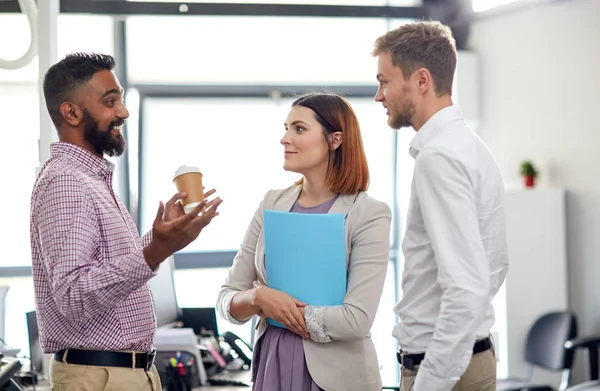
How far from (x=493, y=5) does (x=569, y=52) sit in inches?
41.4

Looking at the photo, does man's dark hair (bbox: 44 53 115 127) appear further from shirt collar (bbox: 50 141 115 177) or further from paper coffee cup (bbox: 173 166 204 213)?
paper coffee cup (bbox: 173 166 204 213)

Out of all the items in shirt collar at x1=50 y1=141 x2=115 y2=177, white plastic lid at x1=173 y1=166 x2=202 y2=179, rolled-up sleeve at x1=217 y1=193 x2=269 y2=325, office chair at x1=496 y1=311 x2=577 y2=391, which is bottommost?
office chair at x1=496 y1=311 x2=577 y2=391

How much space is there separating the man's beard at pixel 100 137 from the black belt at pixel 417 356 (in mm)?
908

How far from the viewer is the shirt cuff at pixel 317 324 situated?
6.59 ft

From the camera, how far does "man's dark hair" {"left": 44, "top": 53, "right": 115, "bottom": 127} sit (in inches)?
76.8

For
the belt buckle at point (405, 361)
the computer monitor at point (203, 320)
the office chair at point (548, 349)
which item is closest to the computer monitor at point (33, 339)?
the computer monitor at point (203, 320)

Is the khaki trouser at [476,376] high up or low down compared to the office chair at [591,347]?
up

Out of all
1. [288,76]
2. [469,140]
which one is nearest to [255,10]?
[288,76]

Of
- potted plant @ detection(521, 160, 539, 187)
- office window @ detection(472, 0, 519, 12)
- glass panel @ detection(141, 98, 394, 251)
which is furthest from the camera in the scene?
glass panel @ detection(141, 98, 394, 251)

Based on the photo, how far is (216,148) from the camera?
6371 millimetres

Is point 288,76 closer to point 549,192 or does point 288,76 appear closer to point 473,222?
point 549,192

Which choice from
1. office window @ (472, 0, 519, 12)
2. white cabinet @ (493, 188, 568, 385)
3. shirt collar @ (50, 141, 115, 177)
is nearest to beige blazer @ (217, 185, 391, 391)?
shirt collar @ (50, 141, 115, 177)

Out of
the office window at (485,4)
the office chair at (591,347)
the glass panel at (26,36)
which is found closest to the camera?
the office chair at (591,347)

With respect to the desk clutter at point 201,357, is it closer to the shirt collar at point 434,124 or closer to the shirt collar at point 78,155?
the shirt collar at point 78,155
